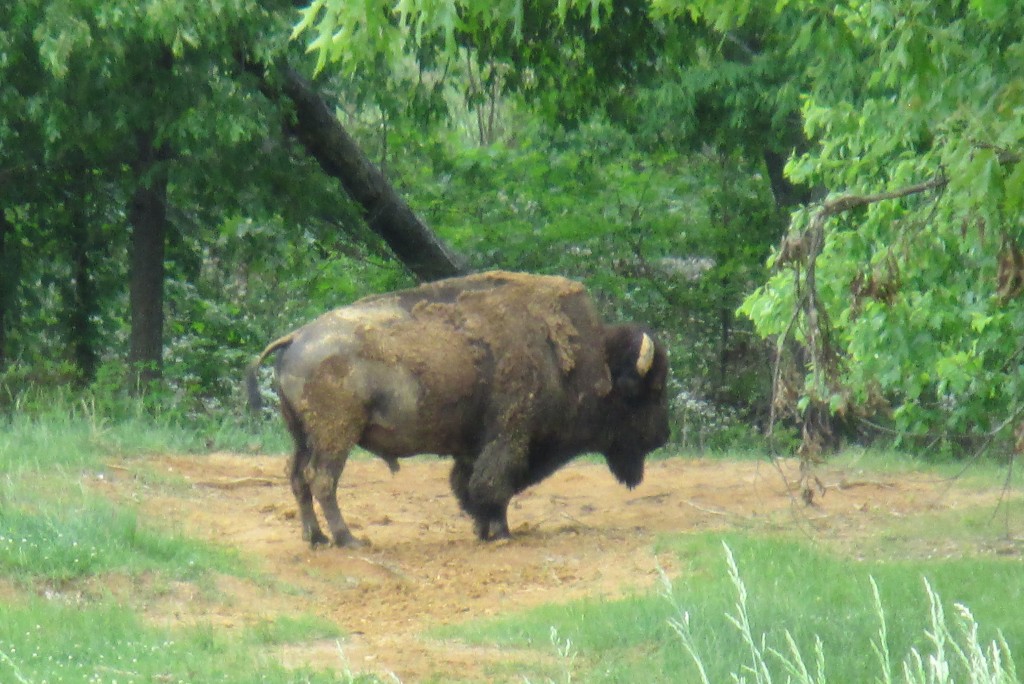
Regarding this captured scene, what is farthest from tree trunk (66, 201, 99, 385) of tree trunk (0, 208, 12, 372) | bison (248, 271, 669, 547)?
bison (248, 271, 669, 547)

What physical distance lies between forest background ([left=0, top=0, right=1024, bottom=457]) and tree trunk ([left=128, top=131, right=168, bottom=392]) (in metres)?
0.03

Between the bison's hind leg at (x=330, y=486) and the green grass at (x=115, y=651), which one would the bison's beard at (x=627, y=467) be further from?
the green grass at (x=115, y=651)

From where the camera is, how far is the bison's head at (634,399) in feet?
37.2

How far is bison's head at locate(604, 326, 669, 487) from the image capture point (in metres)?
11.3

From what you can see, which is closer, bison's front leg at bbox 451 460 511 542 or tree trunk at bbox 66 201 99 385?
→ bison's front leg at bbox 451 460 511 542

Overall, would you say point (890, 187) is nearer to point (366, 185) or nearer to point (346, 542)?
point (346, 542)

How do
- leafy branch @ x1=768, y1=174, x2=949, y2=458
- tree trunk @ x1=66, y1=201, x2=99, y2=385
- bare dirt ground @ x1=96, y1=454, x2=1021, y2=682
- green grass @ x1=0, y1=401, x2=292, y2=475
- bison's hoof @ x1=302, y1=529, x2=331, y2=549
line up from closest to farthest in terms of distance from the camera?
leafy branch @ x1=768, y1=174, x2=949, y2=458
bare dirt ground @ x1=96, y1=454, x2=1021, y2=682
bison's hoof @ x1=302, y1=529, x2=331, y2=549
green grass @ x1=0, y1=401, x2=292, y2=475
tree trunk @ x1=66, y1=201, x2=99, y2=385

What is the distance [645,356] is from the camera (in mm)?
11234

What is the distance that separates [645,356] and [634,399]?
46 centimetres

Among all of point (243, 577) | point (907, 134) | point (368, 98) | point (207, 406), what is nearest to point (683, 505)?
point (243, 577)

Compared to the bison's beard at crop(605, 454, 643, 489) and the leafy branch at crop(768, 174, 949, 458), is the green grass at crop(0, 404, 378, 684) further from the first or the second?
the bison's beard at crop(605, 454, 643, 489)

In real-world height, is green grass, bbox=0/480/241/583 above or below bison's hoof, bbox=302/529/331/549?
above

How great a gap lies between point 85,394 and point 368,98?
171 inches

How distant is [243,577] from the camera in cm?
894
